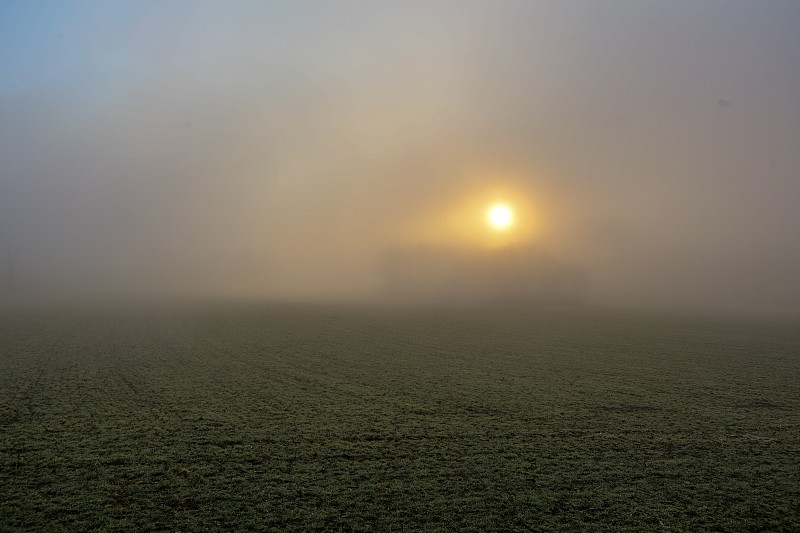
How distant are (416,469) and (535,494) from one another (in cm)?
135

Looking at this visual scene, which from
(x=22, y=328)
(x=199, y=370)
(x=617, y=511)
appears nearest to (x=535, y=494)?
(x=617, y=511)

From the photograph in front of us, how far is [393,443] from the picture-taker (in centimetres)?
605

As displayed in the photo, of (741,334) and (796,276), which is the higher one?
(796,276)

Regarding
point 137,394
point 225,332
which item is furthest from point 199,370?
point 225,332

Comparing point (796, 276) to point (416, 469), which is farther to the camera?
point (796, 276)

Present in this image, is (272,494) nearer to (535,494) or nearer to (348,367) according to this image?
(535,494)

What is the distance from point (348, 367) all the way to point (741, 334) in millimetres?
19980

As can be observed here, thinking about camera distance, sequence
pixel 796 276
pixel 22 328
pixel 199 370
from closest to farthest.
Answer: pixel 199 370 < pixel 22 328 < pixel 796 276

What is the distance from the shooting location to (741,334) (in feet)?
69.2

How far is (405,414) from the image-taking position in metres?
7.37

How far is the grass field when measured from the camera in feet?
14.1

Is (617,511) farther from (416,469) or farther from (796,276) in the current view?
(796,276)

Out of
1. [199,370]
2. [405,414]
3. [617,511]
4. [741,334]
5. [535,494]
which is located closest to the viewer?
[617,511]

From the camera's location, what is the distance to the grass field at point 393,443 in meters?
4.30
